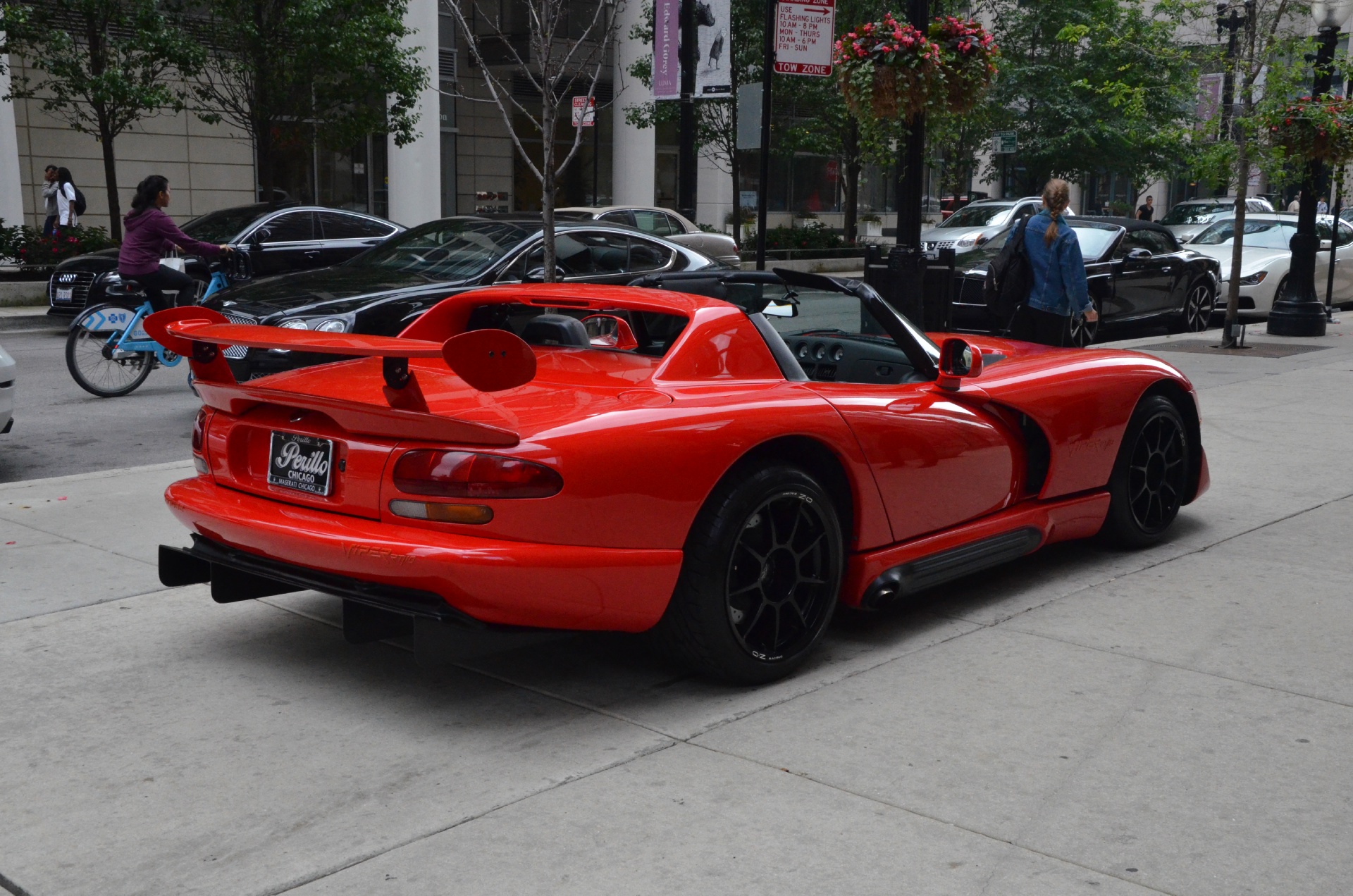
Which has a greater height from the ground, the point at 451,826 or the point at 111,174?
the point at 111,174

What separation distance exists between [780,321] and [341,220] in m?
12.5

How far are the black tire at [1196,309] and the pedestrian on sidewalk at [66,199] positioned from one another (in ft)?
51.4

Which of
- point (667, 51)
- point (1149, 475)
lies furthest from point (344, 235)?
point (1149, 475)

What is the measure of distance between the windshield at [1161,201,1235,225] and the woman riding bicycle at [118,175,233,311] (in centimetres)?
1703

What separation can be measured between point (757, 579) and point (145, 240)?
843cm

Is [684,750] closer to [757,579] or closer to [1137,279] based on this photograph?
[757,579]

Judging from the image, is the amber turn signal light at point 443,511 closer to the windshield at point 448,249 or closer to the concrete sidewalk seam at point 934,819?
the concrete sidewalk seam at point 934,819

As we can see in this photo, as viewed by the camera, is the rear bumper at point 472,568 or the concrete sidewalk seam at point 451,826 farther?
the rear bumper at point 472,568

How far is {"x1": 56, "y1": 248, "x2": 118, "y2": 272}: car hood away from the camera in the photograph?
1502 centimetres

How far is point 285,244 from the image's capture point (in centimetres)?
1614

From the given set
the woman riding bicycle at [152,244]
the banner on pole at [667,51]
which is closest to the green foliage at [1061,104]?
the banner on pole at [667,51]

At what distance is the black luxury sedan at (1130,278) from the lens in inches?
607

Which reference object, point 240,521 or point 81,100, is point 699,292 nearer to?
point 240,521

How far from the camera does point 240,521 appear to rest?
414 cm
